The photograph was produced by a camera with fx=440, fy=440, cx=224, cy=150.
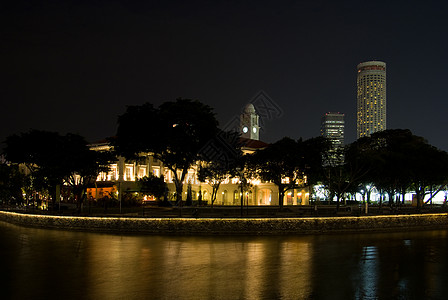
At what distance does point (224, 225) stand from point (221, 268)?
13158 mm

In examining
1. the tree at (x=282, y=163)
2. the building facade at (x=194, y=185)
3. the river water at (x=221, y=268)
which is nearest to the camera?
the river water at (x=221, y=268)

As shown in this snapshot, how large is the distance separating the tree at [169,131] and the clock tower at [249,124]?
200 feet

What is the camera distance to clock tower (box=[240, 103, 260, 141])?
365 ft

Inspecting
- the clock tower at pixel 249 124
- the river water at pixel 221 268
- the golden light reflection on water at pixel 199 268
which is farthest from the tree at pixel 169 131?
the clock tower at pixel 249 124

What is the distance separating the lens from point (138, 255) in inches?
769

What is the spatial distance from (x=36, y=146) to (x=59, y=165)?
297 inches

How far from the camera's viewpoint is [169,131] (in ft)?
159

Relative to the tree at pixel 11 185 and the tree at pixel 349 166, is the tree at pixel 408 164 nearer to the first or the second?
the tree at pixel 349 166

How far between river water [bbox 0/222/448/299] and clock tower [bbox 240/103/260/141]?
85.4m

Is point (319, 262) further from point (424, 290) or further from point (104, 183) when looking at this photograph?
point (104, 183)

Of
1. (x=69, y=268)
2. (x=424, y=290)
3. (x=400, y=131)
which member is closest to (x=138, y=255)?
(x=69, y=268)

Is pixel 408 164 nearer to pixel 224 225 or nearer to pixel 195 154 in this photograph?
pixel 195 154

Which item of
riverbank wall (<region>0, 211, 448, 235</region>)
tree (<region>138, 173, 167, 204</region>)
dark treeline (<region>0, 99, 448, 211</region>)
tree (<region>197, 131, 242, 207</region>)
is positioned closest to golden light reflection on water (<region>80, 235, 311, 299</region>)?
riverbank wall (<region>0, 211, 448, 235</region>)

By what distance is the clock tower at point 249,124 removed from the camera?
11138 cm
